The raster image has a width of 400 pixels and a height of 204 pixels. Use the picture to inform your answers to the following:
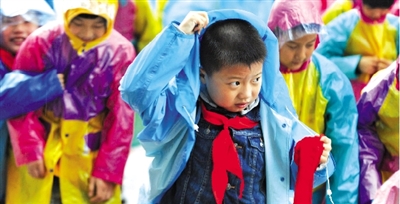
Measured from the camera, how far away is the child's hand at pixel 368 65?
3309mm

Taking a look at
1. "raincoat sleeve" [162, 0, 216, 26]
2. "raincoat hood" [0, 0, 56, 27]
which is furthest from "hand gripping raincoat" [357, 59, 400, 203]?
"raincoat hood" [0, 0, 56, 27]

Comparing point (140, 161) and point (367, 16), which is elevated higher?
point (367, 16)

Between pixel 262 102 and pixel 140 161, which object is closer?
pixel 262 102

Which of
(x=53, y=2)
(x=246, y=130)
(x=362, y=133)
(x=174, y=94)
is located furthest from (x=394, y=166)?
(x=53, y=2)

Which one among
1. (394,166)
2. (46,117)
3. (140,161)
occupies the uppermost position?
(46,117)

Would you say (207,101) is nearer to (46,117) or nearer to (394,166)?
(46,117)

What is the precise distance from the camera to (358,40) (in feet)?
11.0

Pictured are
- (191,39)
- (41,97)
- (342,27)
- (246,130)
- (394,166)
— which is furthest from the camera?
(342,27)

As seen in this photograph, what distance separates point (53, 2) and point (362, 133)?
1335 mm

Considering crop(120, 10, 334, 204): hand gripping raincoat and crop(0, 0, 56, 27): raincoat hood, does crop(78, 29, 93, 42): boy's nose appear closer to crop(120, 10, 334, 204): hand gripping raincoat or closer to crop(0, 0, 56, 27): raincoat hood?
crop(0, 0, 56, 27): raincoat hood

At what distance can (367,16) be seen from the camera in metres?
3.37

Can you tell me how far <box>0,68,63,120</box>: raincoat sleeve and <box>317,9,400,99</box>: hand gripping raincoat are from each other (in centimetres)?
136

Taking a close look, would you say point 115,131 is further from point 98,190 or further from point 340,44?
point 340,44

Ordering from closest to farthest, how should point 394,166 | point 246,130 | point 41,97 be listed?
point 246,130 → point 41,97 → point 394,166
